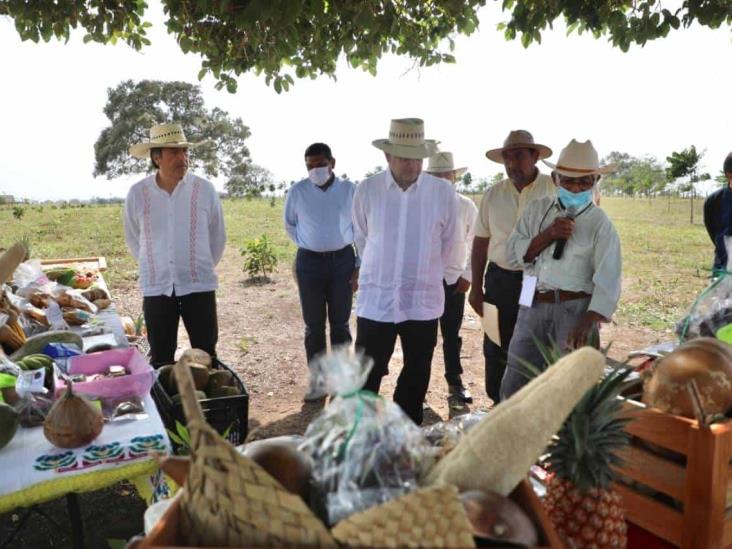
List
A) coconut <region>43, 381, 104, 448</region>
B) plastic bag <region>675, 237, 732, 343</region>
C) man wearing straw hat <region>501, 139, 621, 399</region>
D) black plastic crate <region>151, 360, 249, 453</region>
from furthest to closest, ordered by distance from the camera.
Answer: man wearing straw hat <region>501, 139, 621, 399</region>, black plastic crate <region>151, 360, 249, 453</region>, plastic bag <region>675, 237, 732, 343</region>, coconut <region>43, 381, 104, 448</region>

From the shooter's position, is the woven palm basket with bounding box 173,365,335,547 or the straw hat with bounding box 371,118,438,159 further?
the straw hat with bounding box 371,118,438,159

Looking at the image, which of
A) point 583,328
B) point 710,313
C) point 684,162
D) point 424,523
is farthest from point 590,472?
point 684,162

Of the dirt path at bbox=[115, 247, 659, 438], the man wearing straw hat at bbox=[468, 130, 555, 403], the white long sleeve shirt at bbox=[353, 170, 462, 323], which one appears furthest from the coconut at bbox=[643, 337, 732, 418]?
the man wearing straw hat at bbox=[468, 130, 555, 403]

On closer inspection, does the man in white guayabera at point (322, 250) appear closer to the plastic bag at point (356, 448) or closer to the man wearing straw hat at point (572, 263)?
the man wearing straw hat at point (572, 263)

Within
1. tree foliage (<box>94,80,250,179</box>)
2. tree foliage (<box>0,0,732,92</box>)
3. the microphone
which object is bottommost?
the microphone

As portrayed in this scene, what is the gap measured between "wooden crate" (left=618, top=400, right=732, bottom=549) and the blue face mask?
170 centimetres

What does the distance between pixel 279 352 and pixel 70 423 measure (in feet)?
15.5

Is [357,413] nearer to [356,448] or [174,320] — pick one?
[356,448]

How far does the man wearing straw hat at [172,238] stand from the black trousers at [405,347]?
4.54 feet

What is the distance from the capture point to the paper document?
13.9 feet

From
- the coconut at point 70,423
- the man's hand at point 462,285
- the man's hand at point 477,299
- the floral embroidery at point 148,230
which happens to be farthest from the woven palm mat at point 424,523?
the floral embroidery at point 148,230

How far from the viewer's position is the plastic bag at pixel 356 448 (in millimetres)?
847

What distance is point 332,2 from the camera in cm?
374

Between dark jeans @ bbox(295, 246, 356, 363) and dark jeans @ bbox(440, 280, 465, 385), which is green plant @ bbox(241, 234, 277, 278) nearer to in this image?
dark jeans @ bbox(295, 246, 356, 363)
